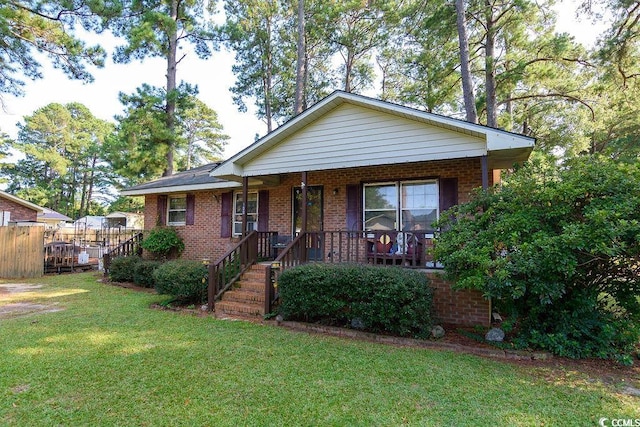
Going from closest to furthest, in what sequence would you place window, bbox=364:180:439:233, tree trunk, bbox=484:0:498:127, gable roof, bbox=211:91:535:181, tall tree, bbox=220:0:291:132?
1. gable roof, bbox=211:91:535:181
2. window, bbox=364:180:439:233
3. tree trunk, bbox=484:0:498:127
4. tall tree, bbox=220:0:291:132

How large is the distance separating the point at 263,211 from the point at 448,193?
5564 millimetres

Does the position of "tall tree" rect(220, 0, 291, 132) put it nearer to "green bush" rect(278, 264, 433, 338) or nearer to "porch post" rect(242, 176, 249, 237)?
"porch post" rect(242, 176, 249, 237)

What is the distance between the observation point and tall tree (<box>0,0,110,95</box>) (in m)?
12.7

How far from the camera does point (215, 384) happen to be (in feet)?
12.2

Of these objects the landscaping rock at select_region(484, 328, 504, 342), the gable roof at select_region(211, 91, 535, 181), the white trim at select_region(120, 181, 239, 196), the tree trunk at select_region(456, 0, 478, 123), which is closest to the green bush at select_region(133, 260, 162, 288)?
the white trim at select_region(120, 181, 239, 196)

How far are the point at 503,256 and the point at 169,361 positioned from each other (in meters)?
5.05

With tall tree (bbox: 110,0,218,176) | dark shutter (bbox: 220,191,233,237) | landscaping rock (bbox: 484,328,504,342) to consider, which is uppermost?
tall tree (bbox: 110,0,218,176)

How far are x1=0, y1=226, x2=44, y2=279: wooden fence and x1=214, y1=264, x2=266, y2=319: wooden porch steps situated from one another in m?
9.58

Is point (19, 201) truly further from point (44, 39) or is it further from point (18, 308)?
point (18, 308)

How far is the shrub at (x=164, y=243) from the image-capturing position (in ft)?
36.6

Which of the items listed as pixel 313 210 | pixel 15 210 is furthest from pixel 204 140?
pixel 313 210

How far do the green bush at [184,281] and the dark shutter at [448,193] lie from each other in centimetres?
599

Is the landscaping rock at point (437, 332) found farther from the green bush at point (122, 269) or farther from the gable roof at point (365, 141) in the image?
the green bush at point (122, 269)

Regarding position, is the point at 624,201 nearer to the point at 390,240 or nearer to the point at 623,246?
the point at 623,246
